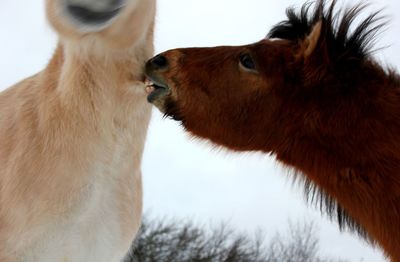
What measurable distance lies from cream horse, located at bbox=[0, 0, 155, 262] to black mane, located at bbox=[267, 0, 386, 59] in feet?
3.39

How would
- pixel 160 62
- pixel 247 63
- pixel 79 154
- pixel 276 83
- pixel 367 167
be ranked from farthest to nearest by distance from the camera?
pixel 79 154, pixel 160 62, pixel 247 63, pixel 276 83, pixel 367 167

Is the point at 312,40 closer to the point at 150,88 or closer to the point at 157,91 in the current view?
the point at 157,91

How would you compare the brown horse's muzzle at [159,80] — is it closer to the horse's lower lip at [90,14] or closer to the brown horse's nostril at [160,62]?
the brown horse's nostril at [160,62]

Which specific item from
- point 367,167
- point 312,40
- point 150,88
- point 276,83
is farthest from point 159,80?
point 367,167

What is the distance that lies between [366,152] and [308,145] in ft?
0.99

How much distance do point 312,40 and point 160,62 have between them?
0.95 metres

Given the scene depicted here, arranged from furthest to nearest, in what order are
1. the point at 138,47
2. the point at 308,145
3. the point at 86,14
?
1. the point at 138,47
2. the point at 86,14
3. the point at 308,145

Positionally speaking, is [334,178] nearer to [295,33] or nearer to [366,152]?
[366,152]

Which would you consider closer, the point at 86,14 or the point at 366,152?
the point at 366,152

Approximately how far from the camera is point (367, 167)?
2.83 meters

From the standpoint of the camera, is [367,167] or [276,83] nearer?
[367,167]

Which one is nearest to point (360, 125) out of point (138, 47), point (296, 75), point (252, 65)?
point (296, 75)

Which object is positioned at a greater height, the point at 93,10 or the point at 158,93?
the point at 93,10

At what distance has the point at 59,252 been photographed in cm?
418
